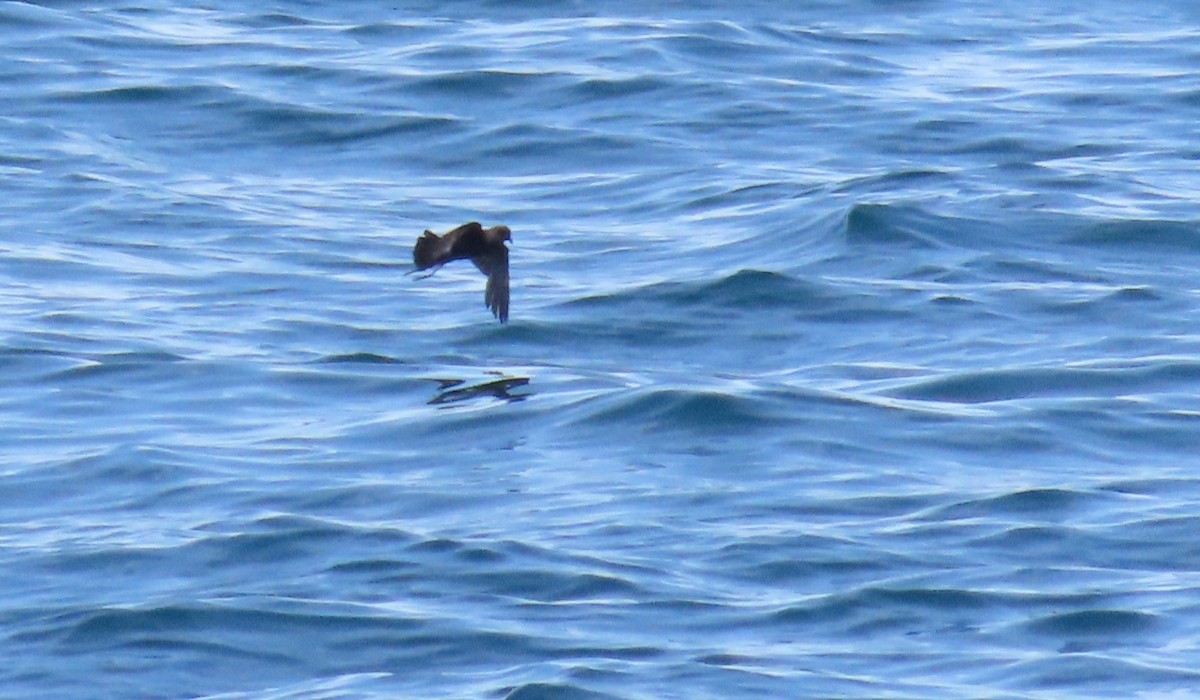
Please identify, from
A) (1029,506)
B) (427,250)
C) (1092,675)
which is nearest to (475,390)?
(427,250)

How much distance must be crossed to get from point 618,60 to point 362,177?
3111 mm

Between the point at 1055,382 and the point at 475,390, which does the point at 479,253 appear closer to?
the point at 475,390

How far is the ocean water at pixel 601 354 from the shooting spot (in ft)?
22.4

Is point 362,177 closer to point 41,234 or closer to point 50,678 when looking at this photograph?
point 41,234

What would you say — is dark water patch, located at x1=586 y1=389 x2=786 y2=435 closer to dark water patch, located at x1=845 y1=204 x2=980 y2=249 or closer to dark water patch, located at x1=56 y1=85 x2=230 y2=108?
dark water patch, located at x1=845 y1=204 x2=980 y2=249

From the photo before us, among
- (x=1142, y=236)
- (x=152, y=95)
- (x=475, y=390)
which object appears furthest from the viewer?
(x=152, y=95)

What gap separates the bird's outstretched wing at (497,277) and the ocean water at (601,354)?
26 centimetres

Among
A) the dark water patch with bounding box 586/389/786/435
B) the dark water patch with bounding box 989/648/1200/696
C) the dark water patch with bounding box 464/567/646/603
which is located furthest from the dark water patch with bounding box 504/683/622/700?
the dark water patch with bounding box 586/389/786/435

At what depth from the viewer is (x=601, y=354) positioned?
405 inches

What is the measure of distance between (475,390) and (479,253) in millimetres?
682

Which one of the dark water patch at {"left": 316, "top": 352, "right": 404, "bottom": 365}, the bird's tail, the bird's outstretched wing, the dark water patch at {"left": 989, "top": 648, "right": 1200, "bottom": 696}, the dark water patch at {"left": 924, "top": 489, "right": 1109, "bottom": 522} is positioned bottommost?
the dark water patch at {"left": 924, "top": 489, "right": 1109, "bottom": 522}

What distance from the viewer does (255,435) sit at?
9000 millimetres

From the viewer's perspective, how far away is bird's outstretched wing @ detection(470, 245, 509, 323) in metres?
10.1

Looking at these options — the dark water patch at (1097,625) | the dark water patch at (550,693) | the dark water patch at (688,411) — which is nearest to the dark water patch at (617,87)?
the dark water patch at (688,411)
